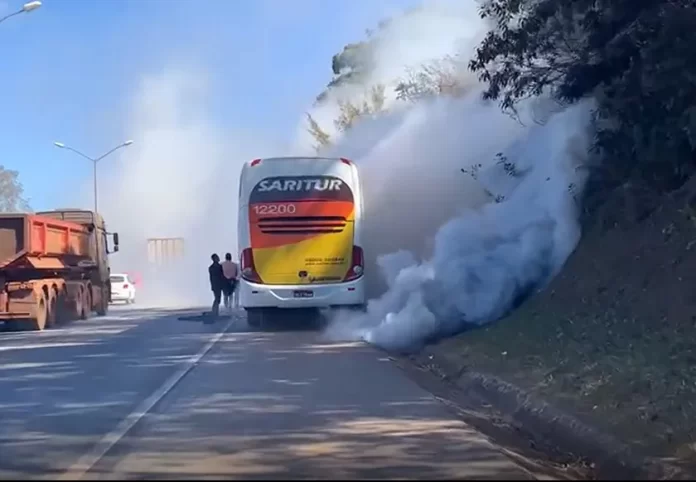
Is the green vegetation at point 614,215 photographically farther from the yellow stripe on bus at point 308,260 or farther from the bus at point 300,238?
the yellow stripe on bus at point 308,260

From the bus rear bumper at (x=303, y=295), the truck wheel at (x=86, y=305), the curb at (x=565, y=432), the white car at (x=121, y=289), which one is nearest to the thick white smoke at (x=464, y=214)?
the bus rear bumper at (x=303, y=295)

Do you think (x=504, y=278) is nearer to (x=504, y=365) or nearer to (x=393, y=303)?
(x=393, y=303)

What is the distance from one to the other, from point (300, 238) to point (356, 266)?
1287 millimetres

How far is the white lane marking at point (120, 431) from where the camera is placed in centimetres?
866

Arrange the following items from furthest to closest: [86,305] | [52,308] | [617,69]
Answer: [86,305]
[52,308]
[617,69]

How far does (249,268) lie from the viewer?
73.7 feet

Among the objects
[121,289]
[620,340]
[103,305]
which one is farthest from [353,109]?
[620,340]

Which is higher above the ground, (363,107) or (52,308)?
(363,107)

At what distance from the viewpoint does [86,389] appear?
549 inches

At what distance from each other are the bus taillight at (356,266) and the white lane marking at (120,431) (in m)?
6.05

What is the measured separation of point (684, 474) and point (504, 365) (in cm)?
604

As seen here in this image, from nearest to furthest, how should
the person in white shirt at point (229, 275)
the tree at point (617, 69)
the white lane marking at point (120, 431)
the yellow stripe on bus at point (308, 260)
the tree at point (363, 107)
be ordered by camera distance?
the white lane marking at point (120, 431) < the tree at point (617, 69) < the yellow stripe on bus at point (308, 260) < the person in white shirt at point (229, 275) < the tree at point (363, 107)

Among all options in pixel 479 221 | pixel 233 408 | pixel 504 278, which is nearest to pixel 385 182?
pixel 479 221

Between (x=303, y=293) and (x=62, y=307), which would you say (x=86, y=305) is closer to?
(x=62, y=307)
